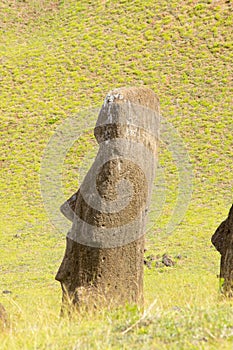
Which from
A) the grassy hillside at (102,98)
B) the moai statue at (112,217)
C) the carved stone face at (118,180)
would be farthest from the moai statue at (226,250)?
the grassy hillside at (102,98)

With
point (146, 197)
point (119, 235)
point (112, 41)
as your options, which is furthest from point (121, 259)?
point (112, 41)

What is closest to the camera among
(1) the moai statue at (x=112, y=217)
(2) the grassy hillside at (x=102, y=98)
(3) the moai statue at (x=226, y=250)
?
(1) the moai statue at (x=112, y=217)

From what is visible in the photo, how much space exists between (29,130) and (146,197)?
26701 mm

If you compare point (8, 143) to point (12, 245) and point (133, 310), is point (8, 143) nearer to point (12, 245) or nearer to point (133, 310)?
point (12, 245)

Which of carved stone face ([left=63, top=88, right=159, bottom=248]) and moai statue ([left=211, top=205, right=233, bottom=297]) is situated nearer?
carved stone face ([left=63, top=88, right=159, bottom=248])

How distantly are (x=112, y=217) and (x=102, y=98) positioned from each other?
28708mm

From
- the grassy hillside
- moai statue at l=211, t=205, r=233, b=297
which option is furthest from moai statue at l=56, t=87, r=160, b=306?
the grassy hillside

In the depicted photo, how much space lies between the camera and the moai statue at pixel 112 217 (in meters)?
7.67

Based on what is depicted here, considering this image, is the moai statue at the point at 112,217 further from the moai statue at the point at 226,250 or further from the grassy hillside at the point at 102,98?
the grassy hillside at the point at 102,98

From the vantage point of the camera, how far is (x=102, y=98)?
36.2m

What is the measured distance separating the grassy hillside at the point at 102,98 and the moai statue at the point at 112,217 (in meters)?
6.54

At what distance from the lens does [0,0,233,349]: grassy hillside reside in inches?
830

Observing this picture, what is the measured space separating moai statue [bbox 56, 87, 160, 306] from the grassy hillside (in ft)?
21.5

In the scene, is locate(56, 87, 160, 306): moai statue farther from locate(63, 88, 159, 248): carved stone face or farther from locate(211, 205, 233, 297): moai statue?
locate(211, 205, 233, 297): moai statue
